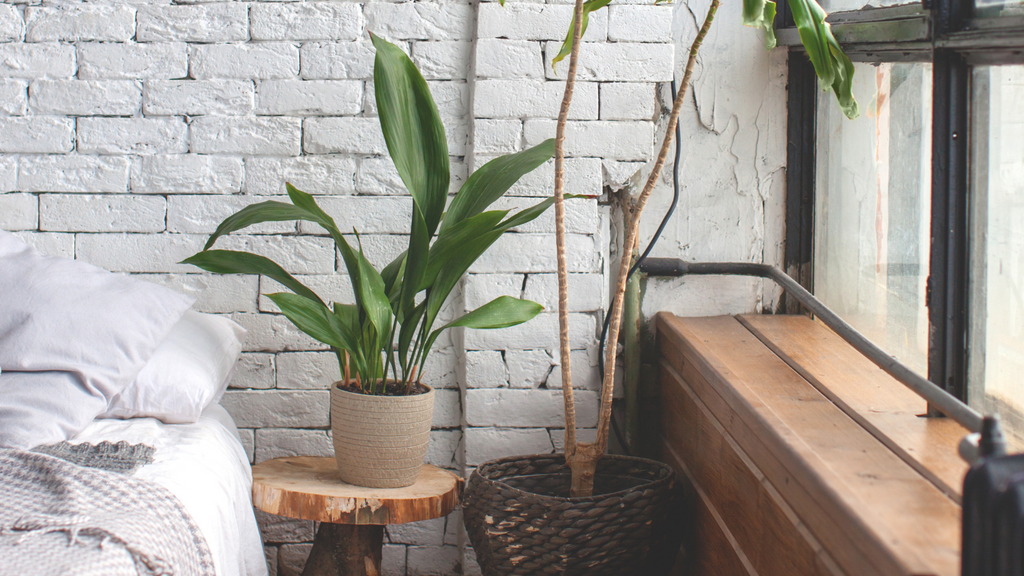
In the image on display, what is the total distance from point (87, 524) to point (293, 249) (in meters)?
0.81

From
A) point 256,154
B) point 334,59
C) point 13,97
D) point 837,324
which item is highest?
point 334,59

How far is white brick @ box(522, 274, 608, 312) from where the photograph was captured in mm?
1604

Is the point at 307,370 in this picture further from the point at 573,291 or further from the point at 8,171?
the point at 8,171

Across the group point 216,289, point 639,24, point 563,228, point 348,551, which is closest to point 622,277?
point 563,228

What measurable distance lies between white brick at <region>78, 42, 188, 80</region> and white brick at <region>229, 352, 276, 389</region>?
2.13ft

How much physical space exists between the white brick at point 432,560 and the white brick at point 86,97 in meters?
1.19

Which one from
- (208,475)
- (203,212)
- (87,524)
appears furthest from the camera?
(203,212)

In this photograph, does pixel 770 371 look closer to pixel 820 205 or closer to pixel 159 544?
pixel 820 205

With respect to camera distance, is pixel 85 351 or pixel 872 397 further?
pixel 85 351

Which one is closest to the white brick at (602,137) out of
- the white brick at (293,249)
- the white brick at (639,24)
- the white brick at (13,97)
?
the white brick at (639,24)

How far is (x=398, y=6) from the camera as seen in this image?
164cm

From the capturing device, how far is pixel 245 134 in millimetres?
1647

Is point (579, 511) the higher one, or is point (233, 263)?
point (233, 263)

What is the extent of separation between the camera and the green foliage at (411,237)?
1273 mm
